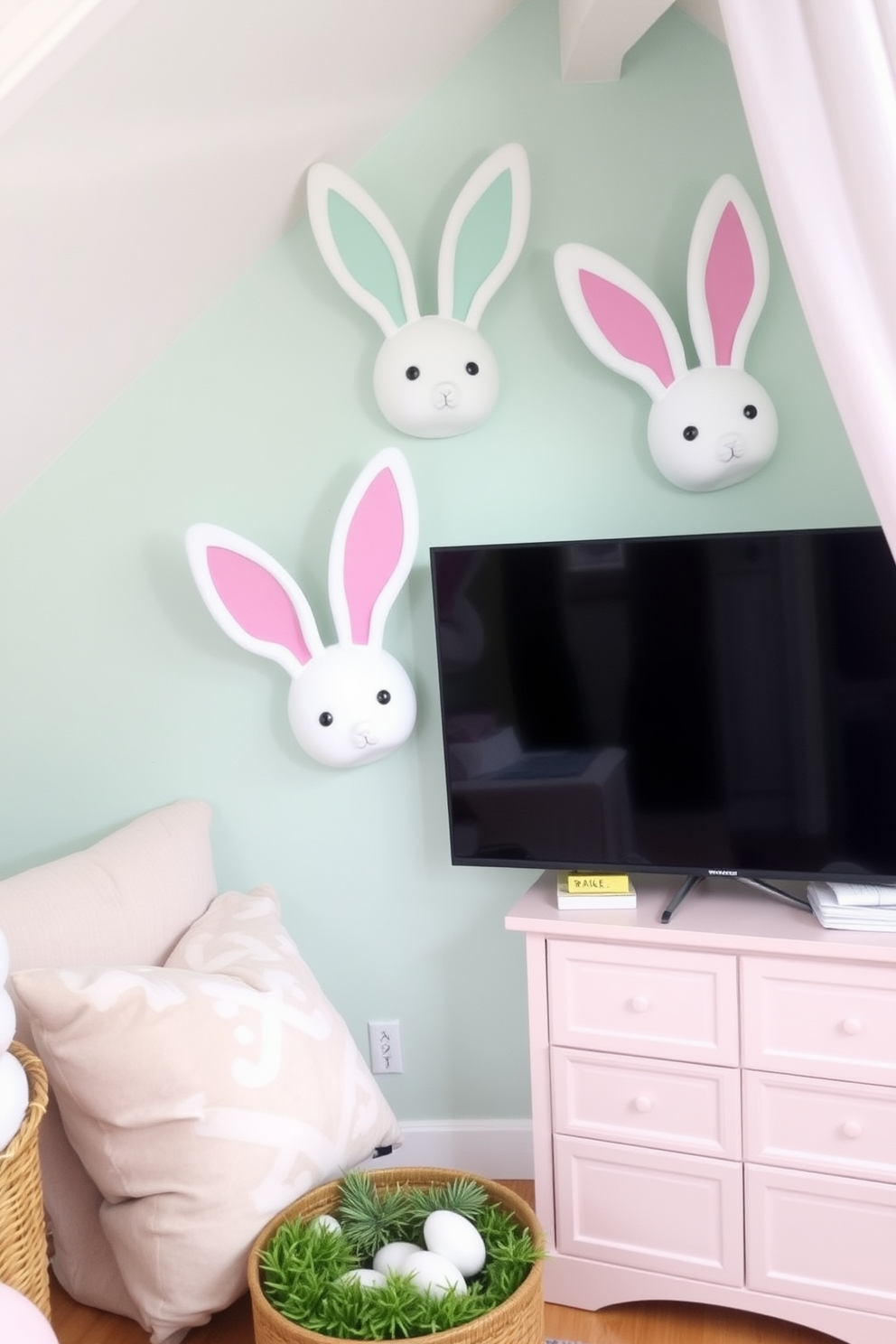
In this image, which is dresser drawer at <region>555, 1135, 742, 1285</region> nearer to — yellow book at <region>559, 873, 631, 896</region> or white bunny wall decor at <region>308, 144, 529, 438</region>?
yellow book at <region>559, 873, 631, 896</region>

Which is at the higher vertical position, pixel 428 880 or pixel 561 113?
pixel 561 113

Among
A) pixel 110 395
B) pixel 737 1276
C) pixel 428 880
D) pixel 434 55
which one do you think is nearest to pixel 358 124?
pixel 434 55

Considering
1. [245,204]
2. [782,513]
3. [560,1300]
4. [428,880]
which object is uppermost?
[245,204]

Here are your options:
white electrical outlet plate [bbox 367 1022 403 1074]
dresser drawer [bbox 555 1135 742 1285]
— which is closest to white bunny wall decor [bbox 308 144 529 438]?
white electrical outlet plate [bbox 367 1022 403 1074]

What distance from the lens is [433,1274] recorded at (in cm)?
154

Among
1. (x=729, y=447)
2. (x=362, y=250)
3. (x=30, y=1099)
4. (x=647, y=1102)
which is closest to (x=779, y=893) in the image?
(x=647, y=1102)

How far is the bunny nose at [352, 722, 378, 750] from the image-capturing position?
2.06 meters

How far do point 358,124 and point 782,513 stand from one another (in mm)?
1043

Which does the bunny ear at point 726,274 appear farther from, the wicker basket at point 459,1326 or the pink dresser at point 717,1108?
the wicker basket at point 459,1326

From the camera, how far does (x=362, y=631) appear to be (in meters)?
2.12

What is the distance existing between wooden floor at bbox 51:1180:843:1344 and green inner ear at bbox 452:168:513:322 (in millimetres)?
1763

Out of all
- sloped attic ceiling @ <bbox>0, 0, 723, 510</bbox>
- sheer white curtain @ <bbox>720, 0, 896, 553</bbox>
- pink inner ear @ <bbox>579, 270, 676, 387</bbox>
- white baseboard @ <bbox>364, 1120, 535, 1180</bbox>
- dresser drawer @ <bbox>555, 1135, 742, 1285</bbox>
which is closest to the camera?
sheer white curtain @ <bbox>720, 0, 896, 553</bbox>

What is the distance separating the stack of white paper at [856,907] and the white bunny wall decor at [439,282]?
104 cm

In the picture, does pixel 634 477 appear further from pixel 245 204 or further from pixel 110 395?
pixel 110 395
